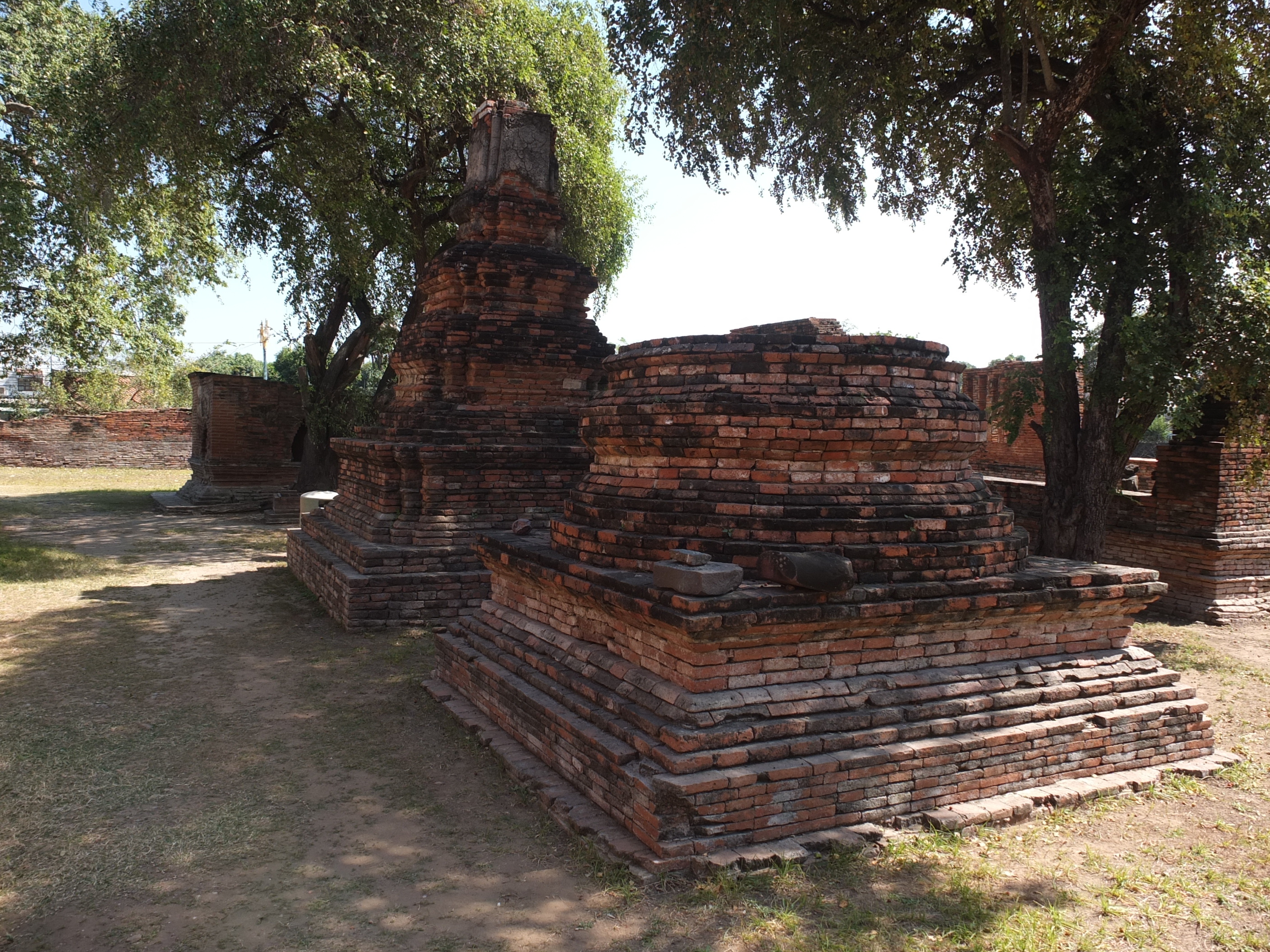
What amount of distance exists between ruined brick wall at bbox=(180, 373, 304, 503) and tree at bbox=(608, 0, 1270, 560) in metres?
11.0

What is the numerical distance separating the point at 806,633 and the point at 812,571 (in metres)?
0.32

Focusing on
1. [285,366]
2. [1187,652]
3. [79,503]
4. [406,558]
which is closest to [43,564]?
[406,558]

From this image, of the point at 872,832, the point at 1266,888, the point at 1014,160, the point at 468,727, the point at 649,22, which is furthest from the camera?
the point at 649,22

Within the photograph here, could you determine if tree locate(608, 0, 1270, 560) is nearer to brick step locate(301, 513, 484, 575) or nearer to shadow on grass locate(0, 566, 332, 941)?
brick step locate(301, 513, 484, 575)

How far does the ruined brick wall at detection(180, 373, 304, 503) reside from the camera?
16719 millimetres

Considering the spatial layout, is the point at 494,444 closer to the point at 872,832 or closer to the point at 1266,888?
the point at 872,832

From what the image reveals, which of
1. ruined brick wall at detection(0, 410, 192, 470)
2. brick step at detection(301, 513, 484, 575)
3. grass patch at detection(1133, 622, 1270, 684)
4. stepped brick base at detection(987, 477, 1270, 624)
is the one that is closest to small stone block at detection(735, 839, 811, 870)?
brick step at detection(301, 513, 484, 575)

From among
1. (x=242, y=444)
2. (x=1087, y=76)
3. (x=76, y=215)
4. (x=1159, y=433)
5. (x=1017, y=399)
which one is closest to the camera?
(x=1087, y=76)

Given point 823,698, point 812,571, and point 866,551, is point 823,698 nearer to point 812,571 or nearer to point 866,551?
point 812,571

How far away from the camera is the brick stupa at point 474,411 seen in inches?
303

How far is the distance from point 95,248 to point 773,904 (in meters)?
16.7

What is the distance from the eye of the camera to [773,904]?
3.21 metres

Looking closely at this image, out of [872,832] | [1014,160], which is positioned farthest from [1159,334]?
[872,832]

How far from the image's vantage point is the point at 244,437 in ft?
55.8
